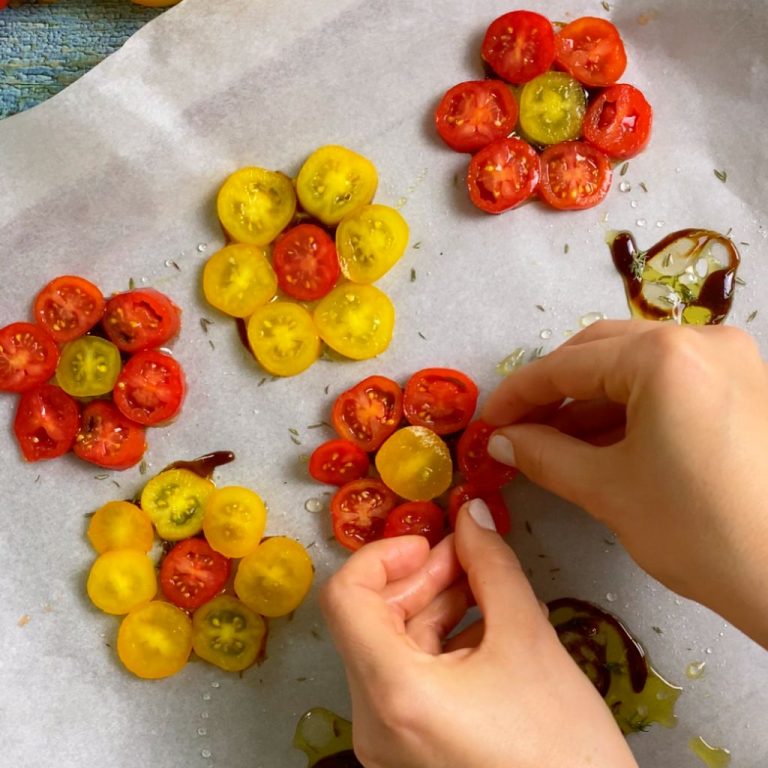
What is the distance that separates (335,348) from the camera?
152cm

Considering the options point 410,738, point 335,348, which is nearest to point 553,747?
point 410,738

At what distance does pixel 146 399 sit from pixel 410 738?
750mm

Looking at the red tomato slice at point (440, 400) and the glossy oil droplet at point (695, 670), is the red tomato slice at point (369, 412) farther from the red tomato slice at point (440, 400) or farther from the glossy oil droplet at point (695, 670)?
the glossy oil droplet at point (695, 670)

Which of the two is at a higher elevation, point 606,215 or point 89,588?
point 606,215

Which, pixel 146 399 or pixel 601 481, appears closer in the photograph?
pixel 601 481

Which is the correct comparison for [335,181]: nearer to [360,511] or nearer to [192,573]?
[360,511]

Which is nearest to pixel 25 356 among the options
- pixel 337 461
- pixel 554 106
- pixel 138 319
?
pixel 138 319

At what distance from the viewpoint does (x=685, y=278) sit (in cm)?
154

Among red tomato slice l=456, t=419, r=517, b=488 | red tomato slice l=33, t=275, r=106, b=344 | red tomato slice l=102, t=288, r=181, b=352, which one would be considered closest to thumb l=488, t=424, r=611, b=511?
red tomato slice l=456, t=419, r=517, b=488

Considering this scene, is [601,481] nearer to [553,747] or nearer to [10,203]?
[553,747]

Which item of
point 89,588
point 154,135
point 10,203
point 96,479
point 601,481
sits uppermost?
point 601,481

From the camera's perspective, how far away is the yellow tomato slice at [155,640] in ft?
4.86

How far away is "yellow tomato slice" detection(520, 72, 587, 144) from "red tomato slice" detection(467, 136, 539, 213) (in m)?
0.06

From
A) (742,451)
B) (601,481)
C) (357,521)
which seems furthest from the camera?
(357,521)
